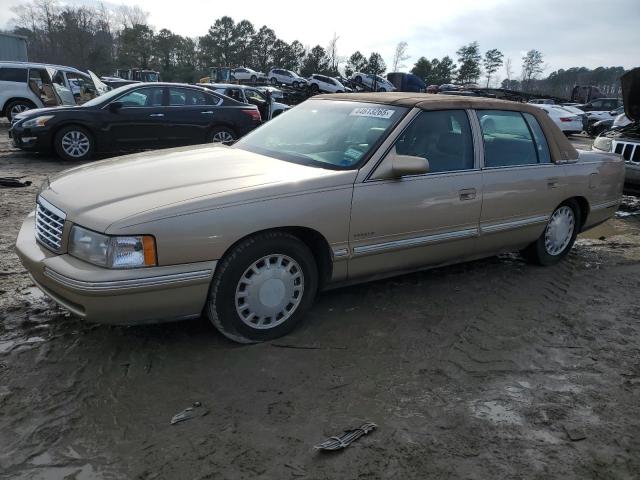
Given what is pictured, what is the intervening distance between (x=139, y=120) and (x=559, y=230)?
25.1ft

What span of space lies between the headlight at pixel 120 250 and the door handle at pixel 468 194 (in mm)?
2320

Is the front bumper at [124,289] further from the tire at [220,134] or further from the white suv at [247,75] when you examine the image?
the white suv at [247,75]

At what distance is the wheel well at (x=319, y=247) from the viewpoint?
3.25 m

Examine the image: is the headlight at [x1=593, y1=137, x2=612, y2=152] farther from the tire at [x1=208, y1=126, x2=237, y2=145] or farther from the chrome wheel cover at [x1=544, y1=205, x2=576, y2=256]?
the tire at [x1=208, y1=126, x2=237, y2=145]

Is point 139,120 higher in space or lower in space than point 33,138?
higher

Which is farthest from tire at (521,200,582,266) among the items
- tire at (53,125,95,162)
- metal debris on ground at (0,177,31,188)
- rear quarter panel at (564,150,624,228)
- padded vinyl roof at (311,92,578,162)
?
tire at (53,125,95,162)

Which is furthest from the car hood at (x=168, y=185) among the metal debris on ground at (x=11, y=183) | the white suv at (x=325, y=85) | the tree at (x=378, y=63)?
the tree at (x=378, y=63)

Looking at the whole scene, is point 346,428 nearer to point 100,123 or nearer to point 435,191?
point 435,191

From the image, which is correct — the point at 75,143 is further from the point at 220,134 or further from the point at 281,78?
the point at 281,78

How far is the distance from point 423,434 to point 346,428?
373 millimetres

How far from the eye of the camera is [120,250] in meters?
2.68

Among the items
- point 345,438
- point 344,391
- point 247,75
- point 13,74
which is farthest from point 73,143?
point 247,75

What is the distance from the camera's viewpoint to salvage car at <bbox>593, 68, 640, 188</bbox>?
7348mm

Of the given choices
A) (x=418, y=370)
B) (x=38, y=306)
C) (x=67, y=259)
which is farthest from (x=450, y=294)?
(x=38, y=306)
